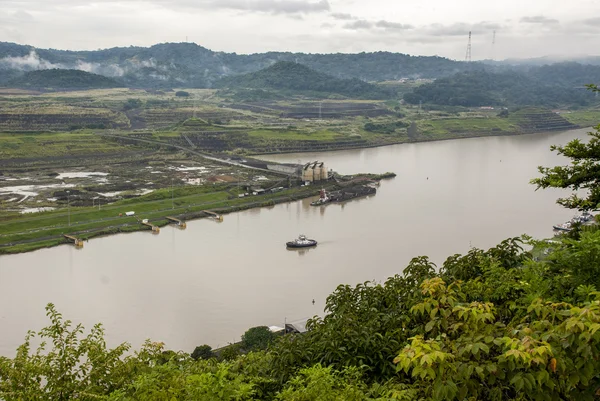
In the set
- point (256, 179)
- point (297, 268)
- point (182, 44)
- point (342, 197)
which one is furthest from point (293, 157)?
point (182, 44)

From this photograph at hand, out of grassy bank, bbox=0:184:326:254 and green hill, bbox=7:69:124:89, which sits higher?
green hill, bbox=7:69:124:89

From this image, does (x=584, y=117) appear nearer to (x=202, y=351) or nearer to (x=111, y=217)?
(x=111, y=217)

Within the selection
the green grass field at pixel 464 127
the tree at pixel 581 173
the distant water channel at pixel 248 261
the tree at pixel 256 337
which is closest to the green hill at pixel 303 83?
the green grass field at pixel 464 127

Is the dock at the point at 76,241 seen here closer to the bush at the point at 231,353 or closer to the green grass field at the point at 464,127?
the bush at the point at 231,353

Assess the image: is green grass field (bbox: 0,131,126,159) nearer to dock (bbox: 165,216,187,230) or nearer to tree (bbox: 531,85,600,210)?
dock (bbox: 165,216,187,230)

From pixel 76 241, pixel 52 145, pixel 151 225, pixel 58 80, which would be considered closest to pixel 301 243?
pixel 151 225

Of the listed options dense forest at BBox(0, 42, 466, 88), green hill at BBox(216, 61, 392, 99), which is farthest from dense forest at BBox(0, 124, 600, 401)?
dense forest at BBox(0, 42, 466, 88)
